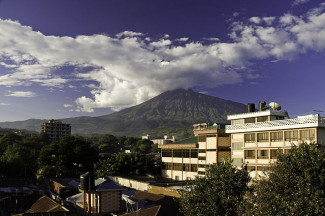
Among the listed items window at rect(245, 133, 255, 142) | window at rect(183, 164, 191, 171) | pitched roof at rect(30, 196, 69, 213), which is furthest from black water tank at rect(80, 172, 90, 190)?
window at rect(183, 164, 191, 171)

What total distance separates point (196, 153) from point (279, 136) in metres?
18.5

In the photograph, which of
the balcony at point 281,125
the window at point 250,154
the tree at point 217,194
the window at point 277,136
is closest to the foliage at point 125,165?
the balcony at point 281,125

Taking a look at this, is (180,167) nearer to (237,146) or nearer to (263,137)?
(237,146)

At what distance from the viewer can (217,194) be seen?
20.6 metres

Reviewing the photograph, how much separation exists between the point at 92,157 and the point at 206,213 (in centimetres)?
5072

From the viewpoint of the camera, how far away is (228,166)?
70.9ft

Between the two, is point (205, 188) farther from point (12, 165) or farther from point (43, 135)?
point (43, 135)

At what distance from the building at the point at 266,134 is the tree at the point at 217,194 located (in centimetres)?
1124

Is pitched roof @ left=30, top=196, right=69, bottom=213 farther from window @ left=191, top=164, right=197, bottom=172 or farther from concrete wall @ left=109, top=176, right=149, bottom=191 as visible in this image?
window @ left=191, top=164, right=197, bottom=172

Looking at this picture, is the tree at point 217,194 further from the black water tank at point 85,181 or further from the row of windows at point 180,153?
the row of windows at point 180,153

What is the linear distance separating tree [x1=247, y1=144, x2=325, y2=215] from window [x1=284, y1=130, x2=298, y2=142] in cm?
1519

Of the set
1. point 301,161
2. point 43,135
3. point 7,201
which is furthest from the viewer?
point 43,135

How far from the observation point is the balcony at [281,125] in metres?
31.7

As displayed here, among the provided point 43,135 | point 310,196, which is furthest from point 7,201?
point 43,135
